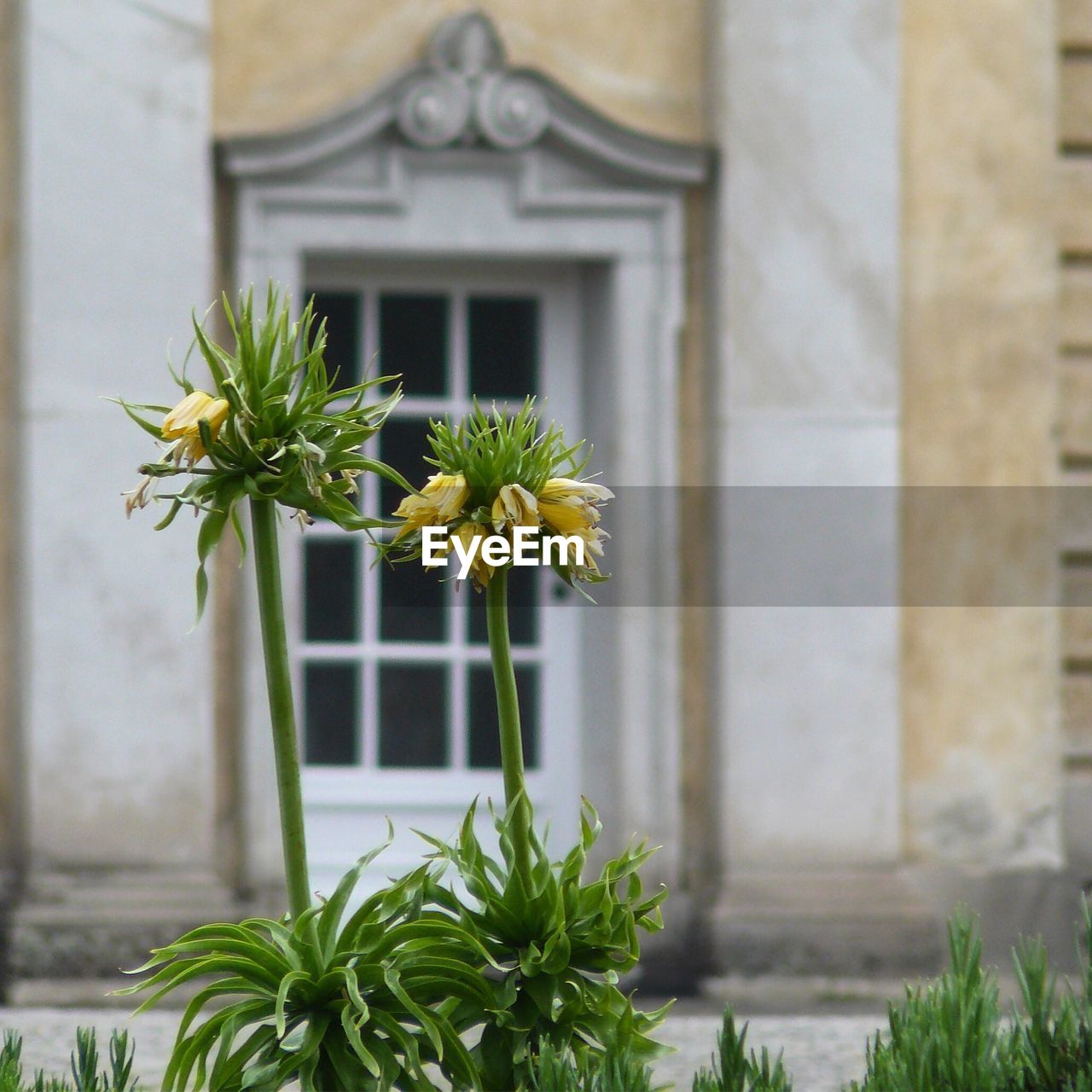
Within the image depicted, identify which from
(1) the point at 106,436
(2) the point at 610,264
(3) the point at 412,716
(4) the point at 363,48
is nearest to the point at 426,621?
(3) the point at 412,716

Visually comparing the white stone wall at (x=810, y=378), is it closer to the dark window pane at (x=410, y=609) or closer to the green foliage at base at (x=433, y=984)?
the dark window pane at (x=410, y=609)

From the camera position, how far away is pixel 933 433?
724cm

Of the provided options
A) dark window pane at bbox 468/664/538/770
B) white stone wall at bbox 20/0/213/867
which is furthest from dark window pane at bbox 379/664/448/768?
white stone wall at bbox 20/0/213/867

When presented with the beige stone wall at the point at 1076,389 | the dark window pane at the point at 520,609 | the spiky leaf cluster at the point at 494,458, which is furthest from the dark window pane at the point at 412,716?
the spiky leaf cluster at the point at 494,458

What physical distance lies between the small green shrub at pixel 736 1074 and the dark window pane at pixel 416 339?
14.3 ft

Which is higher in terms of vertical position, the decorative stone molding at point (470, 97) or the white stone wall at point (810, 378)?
the decorative stone molding at point (470, 97)

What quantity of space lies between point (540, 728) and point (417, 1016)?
4424 millimetres

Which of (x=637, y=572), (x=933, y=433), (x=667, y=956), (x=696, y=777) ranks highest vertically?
(x=933, y=433)

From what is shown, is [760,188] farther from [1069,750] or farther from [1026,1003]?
[1026,1003]

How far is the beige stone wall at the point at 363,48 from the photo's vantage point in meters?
6.92

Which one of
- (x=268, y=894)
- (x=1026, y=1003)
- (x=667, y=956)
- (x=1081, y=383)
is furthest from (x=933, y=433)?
(x=1026, y=1003)

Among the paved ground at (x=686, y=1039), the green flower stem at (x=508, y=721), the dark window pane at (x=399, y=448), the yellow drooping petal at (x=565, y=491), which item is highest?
the dark window pane at (x=399, y=448)

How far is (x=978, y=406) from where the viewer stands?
7.26 m

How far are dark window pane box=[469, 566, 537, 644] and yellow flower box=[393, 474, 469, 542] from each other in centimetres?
422
